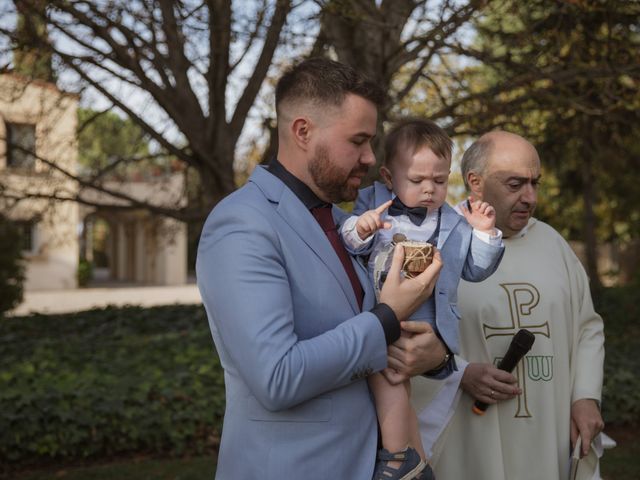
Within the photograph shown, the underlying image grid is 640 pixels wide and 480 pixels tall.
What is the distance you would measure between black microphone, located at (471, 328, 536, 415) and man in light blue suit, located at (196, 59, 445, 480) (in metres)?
0.64

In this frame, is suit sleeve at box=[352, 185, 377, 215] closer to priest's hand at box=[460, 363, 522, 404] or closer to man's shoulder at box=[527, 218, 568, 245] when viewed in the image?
priest's hand at box=[460, 363, 522, 404]

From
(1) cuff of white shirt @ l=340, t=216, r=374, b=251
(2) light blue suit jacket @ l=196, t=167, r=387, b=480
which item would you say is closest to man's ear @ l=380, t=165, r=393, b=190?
(1) cuff of white shirt @ l=340, t=216, r=374, b=251

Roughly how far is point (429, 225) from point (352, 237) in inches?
15.9

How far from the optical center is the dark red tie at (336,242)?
2.31 meters

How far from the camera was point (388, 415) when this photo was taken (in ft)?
7.30

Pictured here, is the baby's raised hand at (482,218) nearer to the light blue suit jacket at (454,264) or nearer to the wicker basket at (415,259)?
the light blue suit jacket at (454,264)

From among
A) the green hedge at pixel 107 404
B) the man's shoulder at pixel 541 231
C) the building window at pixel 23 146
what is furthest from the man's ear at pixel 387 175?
the building window at pixel 23 146

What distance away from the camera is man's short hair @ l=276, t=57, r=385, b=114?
7.21 feet

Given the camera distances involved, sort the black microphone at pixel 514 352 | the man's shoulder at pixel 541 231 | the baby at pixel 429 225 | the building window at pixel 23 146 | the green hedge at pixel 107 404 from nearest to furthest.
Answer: the baby at pixel 429 225
the black microphone at pixel 514 352
the man's shoulder at pixel 541 231
the green hedge at pixel 107 404
the building window at pixel 23 146

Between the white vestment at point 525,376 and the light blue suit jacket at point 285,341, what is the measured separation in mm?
928

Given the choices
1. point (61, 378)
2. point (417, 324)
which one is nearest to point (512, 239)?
point (417, 324)

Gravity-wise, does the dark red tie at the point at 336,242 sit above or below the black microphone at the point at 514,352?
above

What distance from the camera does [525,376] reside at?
119 inches

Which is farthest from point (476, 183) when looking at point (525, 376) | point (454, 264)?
point (525, 376)
